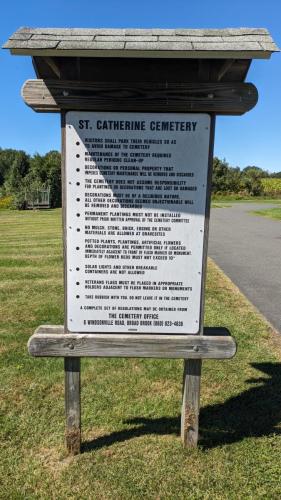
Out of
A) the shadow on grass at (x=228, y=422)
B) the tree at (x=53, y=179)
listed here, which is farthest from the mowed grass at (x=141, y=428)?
the tree at (x=53, y=179)

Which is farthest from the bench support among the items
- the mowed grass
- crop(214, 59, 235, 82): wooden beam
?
crop(214, 59, 235, 82): wooden beam

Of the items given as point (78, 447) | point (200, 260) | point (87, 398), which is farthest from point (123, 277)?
point (87, 398)

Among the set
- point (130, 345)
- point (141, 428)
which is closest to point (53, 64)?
point (130, 345)

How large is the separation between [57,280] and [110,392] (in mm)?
4941

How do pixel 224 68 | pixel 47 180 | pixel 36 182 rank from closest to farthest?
pixel 224 68 → pixel 36 182 → pixel 47 180

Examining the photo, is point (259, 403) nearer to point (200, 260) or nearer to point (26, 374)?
point (200, 260)

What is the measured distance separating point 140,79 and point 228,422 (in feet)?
9.37

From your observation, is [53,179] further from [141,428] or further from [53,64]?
[53,64]

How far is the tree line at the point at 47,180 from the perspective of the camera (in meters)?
42.1

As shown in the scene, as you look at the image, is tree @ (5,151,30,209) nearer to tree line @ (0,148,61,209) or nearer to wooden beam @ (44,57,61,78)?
tree line @ (0,148,61,209)

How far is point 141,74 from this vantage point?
283 centimetres

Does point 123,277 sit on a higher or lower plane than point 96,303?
higher

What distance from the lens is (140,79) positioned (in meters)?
2.84

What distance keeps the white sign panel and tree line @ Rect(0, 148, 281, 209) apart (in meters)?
39.9
